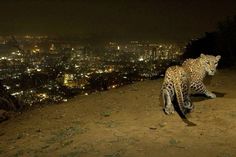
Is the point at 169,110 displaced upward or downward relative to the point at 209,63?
downward

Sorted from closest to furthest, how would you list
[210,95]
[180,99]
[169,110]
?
[180,99]
[169,110]
[210,95]

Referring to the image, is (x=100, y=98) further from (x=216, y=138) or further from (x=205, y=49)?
(x=205, y=49)

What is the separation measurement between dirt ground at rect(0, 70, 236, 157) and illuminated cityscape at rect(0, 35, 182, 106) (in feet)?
33.1

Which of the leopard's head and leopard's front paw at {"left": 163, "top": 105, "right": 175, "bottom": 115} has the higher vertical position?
the leopard's head

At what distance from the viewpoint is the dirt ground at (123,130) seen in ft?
23.3

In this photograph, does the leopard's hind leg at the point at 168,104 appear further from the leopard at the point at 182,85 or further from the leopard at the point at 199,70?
the leopard at the point at 199,70

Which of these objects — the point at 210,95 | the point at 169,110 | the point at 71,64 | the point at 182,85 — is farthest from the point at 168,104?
the point at 71,64

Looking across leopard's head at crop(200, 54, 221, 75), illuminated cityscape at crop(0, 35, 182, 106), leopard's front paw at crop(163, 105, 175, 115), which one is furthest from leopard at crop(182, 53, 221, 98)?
illuminated cityscape at crop(0, 35, 182, 106)

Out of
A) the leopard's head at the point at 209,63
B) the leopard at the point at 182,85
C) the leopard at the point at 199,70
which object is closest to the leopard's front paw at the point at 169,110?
the leopard at the point at 182,85

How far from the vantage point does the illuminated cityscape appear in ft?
80.5

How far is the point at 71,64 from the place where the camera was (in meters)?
42.7

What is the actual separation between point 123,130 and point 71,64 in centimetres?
3490

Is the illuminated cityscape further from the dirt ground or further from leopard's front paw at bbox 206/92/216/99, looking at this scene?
leopard's front paw at bbox 206/92/216/99

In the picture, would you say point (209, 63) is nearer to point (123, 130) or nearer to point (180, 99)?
point (180, 99)
